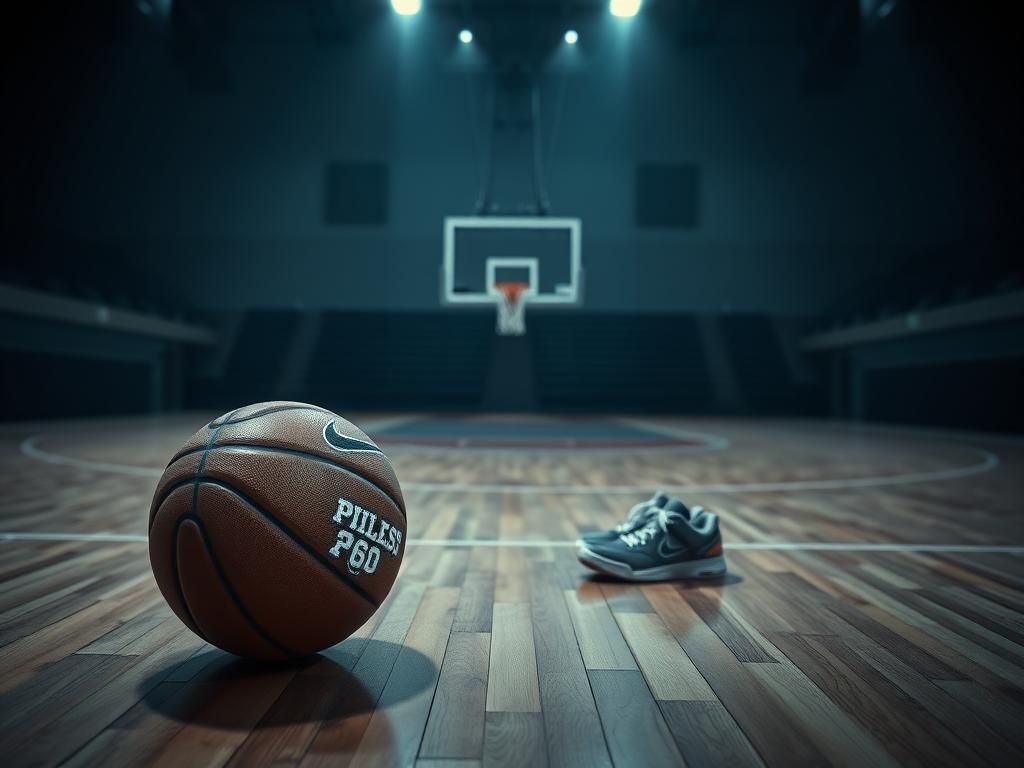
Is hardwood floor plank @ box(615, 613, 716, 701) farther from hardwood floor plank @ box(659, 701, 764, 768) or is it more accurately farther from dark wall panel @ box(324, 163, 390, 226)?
dark wall panel @ box(324, 163, 390, 226)

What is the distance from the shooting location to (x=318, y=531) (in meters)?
1.36

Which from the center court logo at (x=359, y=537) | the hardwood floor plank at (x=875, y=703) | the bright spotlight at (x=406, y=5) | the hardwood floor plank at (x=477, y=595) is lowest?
the hardwood floor plank at (x=477, y=595)

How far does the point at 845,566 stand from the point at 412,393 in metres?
12.2

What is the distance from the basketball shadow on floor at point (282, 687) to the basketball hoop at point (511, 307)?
1128 centimetres

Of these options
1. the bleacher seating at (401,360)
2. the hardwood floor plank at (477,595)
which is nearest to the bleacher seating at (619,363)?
the bleacher seating at (401,360)

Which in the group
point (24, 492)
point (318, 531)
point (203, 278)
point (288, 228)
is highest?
point (288, 228)

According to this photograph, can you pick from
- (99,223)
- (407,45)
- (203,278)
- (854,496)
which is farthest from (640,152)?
(854,496)

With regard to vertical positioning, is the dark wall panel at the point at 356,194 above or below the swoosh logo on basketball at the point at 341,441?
above

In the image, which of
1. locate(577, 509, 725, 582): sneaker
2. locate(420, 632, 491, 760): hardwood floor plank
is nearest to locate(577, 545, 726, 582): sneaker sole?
locate(577, 509, 725, 582): sneaker

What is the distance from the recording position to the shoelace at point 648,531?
2.15 m

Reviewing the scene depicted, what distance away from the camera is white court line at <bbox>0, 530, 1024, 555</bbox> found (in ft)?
8.39

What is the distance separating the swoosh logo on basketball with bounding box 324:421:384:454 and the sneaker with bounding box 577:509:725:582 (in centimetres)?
88

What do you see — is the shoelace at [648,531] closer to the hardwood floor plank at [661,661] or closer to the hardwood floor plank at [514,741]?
the hardwood floor plank at [661,661]

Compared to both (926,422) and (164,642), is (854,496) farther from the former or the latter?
(926,422)
